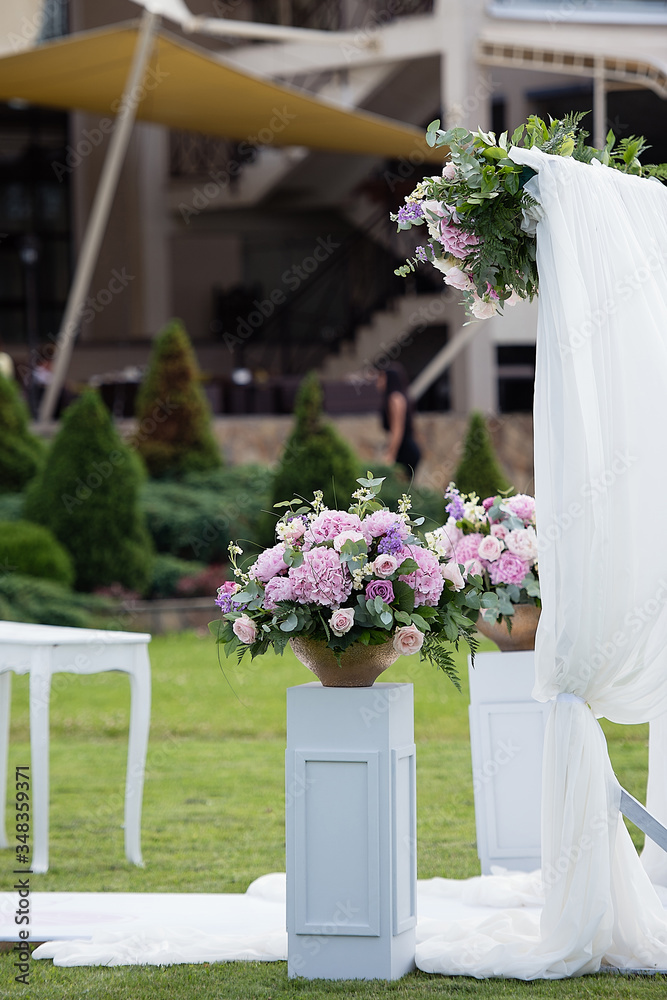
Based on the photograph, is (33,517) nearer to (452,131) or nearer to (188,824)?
(188,824)

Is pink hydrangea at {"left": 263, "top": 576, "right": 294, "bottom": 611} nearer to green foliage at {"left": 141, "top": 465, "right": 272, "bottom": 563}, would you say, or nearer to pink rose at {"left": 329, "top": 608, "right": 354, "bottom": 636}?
pink rose at {"left": 329, "top": 608, "right": 354, "bottom": 636}

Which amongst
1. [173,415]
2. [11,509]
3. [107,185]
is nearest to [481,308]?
[11,509]

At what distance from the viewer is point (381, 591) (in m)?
3.27

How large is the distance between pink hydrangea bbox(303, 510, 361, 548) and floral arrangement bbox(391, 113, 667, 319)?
690mm

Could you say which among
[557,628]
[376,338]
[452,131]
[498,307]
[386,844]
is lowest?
[386,844]

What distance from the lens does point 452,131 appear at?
11.0 ft

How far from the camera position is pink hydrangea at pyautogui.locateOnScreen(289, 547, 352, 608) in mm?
3242

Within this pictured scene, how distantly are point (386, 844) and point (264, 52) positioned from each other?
13968 mm

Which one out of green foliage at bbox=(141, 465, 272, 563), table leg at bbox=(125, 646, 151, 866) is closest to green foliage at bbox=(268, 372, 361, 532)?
green foliage at bbox=(141, 465, 272, 563)

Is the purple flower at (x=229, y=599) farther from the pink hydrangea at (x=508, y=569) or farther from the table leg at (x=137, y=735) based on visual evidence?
the table leg at (x=137, y=735)

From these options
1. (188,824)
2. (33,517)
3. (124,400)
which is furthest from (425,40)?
(188,824)

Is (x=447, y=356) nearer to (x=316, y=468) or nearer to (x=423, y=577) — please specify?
(x=316, y=468)

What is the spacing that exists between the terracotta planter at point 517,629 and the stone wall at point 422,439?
7975 millimetres

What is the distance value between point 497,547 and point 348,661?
1050 millimetres
